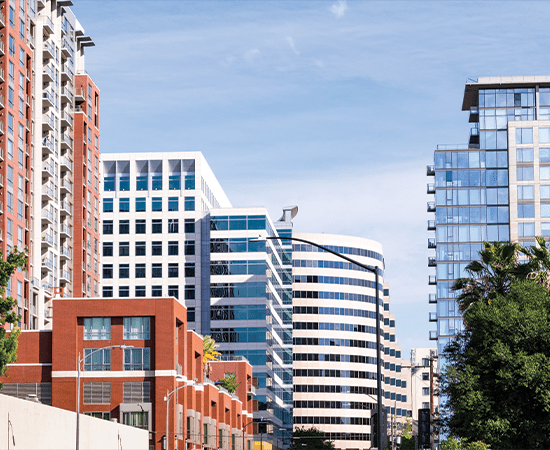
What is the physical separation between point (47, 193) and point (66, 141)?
1197cm

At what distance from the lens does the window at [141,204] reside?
171 metres

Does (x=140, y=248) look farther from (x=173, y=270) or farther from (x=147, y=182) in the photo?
(x=147, y=182)

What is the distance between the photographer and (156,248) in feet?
557

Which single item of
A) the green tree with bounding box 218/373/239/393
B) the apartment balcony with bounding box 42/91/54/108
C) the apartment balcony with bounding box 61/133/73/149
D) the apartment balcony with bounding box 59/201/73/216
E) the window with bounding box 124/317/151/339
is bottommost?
the green tree with bounding box 218/373/239/393

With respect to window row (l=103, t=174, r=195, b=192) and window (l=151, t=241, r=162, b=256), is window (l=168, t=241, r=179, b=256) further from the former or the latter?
window row (l=103, t=174, r=195, b=192)

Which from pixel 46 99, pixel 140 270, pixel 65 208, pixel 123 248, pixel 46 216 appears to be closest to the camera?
pixel 46 216

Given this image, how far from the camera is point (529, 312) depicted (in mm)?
51094

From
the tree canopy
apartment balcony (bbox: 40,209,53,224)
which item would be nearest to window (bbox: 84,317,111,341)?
apartment balcony (bbox: 40,209,53,224)

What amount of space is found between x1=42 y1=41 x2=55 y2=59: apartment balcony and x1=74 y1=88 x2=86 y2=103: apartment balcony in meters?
9.69

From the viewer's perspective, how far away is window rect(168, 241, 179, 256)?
6614 inches

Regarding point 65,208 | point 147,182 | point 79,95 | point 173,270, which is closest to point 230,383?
point 65,208

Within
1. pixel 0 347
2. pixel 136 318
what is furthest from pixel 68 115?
pixel 0 347

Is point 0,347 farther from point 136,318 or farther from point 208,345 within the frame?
point 208,345

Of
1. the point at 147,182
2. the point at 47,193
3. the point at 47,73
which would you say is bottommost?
the point at 47,193
